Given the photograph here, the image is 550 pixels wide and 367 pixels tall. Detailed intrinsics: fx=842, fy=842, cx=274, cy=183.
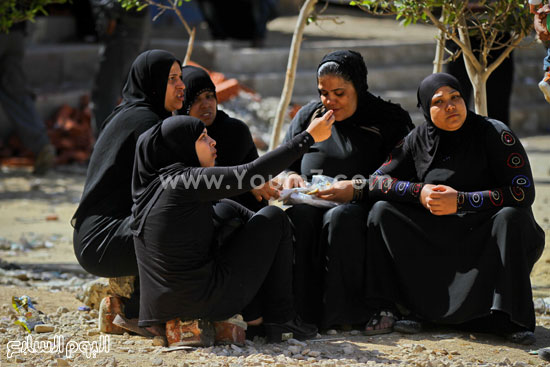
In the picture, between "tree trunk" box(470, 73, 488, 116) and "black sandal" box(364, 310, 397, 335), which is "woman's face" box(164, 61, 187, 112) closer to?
"black sandal" box(364, 310, 397, 335)

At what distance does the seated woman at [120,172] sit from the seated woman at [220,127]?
0.10 metres

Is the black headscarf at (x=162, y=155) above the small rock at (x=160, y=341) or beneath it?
above

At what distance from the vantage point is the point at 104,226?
4.37m

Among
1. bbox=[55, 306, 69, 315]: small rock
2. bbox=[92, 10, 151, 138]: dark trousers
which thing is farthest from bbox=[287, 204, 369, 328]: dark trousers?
bbox=[92, 10, 151, 138]: dark trousers

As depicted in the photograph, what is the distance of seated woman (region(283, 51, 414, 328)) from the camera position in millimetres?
4273

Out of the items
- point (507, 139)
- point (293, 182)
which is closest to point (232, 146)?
point (293, 182)

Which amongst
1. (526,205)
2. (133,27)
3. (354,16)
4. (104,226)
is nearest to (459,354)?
(526,205)

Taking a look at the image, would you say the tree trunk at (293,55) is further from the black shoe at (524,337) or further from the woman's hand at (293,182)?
the black shoe at (524,337)

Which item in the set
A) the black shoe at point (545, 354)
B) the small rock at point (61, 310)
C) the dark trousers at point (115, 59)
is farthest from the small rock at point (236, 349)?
the dark trousers at point (115, 59)

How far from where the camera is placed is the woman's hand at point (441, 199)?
4086mm

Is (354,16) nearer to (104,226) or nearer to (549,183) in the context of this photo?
(549,183)

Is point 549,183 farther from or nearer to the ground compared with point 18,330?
farther from the ground

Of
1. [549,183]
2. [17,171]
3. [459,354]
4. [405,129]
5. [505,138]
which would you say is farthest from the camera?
[17,171]

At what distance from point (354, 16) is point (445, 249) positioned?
14323 mm
